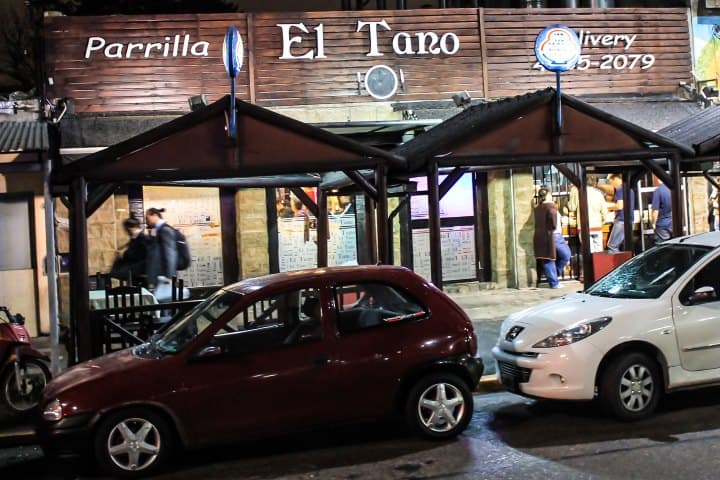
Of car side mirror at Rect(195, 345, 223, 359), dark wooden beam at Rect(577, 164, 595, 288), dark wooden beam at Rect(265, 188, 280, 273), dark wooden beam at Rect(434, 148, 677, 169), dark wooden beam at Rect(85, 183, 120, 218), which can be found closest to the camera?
car side mirror at Rect(195, 345, 223, 359)

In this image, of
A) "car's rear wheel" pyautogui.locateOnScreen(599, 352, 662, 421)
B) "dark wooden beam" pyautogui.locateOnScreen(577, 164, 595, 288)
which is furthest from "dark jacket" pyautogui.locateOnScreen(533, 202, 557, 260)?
"car's rear wheel" pyautogui.locateOnScreen(599, 352, 662, 421)

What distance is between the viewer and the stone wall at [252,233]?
44.8 ft

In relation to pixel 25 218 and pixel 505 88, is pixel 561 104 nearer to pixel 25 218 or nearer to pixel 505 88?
pixel 505 88

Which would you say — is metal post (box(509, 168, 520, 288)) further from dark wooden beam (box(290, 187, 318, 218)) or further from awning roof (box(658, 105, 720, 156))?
dark wooden beam (box(290, 187, 318, 218))

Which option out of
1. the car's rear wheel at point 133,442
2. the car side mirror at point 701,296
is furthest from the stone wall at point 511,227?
the car's rear wheel at point 133,442

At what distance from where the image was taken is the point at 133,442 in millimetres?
5891

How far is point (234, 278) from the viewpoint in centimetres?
1379

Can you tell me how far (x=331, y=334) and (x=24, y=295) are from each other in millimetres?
7758

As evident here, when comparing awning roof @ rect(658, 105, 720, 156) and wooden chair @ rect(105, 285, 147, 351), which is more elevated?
awning roof @ rect(658, 105, 720, 156)

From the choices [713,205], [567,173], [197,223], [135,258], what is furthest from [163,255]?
[713,205]

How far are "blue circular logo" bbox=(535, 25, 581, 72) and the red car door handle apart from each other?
4.67 m

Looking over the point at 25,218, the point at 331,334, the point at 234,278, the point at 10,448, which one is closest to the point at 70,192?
the point at 10,448

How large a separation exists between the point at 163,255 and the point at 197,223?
118 inches

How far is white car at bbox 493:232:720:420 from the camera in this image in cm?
670
